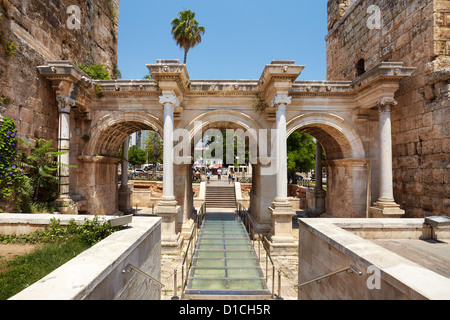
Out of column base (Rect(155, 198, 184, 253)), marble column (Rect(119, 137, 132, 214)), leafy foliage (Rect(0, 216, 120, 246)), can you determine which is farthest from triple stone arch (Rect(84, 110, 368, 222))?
leafy foliage (Rect(0, 216, 120, 246))

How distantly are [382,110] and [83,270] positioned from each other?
34.8 ft

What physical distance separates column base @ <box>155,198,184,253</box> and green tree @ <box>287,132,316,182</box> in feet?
54.6

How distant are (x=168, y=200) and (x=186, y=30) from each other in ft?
63.1

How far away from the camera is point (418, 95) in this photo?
8914 mm

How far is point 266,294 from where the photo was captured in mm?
5496

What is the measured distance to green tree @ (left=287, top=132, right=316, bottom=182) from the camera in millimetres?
23375

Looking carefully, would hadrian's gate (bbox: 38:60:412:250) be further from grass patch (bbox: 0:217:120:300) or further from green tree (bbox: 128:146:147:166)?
green tree (bbox: 128:146:147:166)

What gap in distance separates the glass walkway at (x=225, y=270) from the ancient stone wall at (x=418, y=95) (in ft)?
22.5

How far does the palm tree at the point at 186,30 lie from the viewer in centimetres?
2234

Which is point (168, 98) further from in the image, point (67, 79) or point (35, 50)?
point (35, 50)

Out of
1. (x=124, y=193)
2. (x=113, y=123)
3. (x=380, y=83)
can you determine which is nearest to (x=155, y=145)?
(x=124, y=193)

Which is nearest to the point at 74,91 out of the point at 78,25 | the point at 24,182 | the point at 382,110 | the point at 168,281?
the point at 24,182

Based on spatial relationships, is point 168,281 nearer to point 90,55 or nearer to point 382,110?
point 382,110

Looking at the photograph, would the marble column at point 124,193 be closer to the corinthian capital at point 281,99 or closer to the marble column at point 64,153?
the marble column at point 64,153
